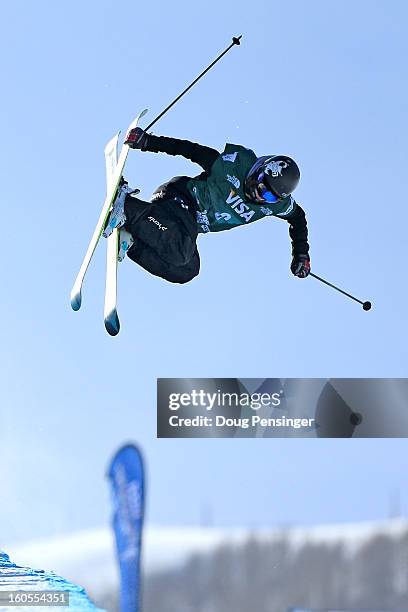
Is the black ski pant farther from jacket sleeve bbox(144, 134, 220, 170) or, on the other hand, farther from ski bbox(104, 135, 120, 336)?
jacket sleeve bbox(144, 134, 220, 170)

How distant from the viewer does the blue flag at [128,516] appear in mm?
11125

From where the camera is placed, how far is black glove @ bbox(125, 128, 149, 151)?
23.2ft

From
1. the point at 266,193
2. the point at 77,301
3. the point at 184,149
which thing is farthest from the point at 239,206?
the point at 77,301

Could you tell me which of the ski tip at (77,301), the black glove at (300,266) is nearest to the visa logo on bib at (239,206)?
the black glove at (300,266)

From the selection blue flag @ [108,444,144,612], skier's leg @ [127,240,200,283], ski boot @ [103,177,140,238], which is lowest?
blue flag @ [108,444,144,612]

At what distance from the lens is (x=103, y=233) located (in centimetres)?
738

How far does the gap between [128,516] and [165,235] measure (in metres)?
5.06

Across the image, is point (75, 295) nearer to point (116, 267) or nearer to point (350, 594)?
point (116, 267)

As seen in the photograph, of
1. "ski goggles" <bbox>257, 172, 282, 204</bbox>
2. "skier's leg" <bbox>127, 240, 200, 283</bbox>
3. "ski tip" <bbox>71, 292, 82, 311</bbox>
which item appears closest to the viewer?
"ski goggles" <bbox>257, 172, 282, 204</bbox>

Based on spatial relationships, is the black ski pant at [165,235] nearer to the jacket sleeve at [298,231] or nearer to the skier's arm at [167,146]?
Result: the skier's arm at [167,146]

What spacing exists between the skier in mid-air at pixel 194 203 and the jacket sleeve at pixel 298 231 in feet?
0.41

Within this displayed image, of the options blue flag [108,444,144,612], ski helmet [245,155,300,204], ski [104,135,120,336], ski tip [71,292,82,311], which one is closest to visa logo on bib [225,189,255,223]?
ski helmet [245,155,300,204]

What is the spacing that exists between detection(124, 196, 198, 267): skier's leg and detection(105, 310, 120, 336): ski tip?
0.66 metres

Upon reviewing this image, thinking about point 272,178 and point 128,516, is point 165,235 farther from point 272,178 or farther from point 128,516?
point 128,516
